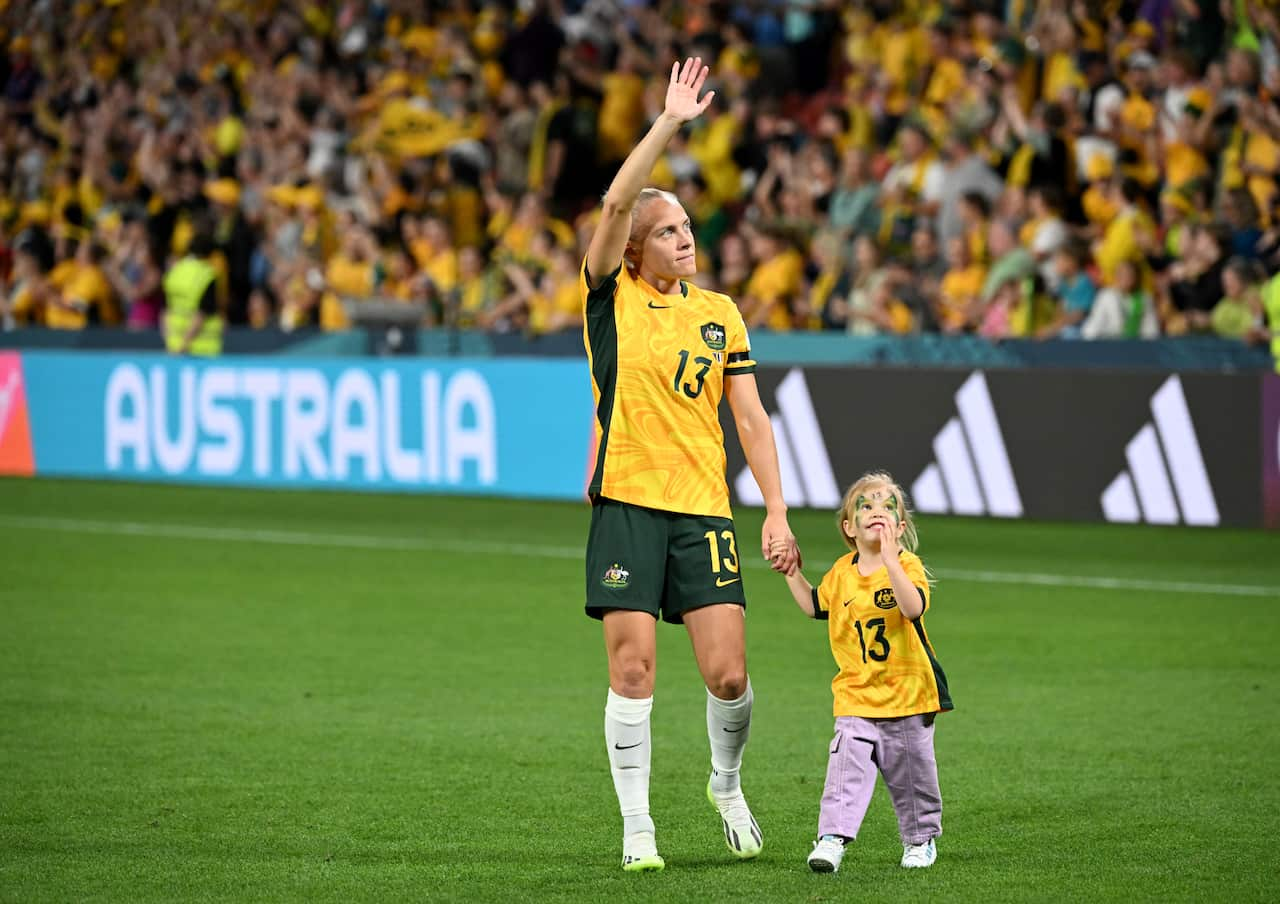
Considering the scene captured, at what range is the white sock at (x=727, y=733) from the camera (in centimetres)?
614

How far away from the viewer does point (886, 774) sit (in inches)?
242

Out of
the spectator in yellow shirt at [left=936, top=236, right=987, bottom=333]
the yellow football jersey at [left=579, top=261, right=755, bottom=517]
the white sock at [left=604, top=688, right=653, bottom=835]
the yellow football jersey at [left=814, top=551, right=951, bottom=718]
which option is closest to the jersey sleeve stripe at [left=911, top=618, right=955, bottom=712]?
the yellow football jersey at [left=814, top=551, right=951, bottom=718]

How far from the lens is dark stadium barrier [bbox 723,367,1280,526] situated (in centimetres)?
1466

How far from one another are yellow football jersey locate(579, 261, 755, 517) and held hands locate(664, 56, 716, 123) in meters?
0.55

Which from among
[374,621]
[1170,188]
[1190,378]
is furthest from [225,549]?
[1170,188]

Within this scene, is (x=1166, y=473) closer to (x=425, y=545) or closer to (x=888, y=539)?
(x=425, y=545)

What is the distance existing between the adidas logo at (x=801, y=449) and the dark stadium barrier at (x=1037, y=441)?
11 millimetres

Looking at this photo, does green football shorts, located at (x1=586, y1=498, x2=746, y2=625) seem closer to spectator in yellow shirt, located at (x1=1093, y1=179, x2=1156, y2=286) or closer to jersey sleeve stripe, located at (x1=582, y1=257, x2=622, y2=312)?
jersey sleeve stripe, located at (x1=582, y1=257, x2=622, y2=312)

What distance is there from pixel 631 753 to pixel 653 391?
3.54 feet

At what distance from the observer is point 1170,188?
56.6ft

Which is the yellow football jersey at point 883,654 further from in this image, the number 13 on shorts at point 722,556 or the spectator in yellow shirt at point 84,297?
the spectator in yellow shirt at point 84,297

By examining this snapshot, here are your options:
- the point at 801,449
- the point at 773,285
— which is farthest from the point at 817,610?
the point at 773,285

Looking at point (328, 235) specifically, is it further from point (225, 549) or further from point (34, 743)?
point (34, 743)

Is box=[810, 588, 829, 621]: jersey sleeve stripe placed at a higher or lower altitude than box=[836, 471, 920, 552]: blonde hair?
lower
